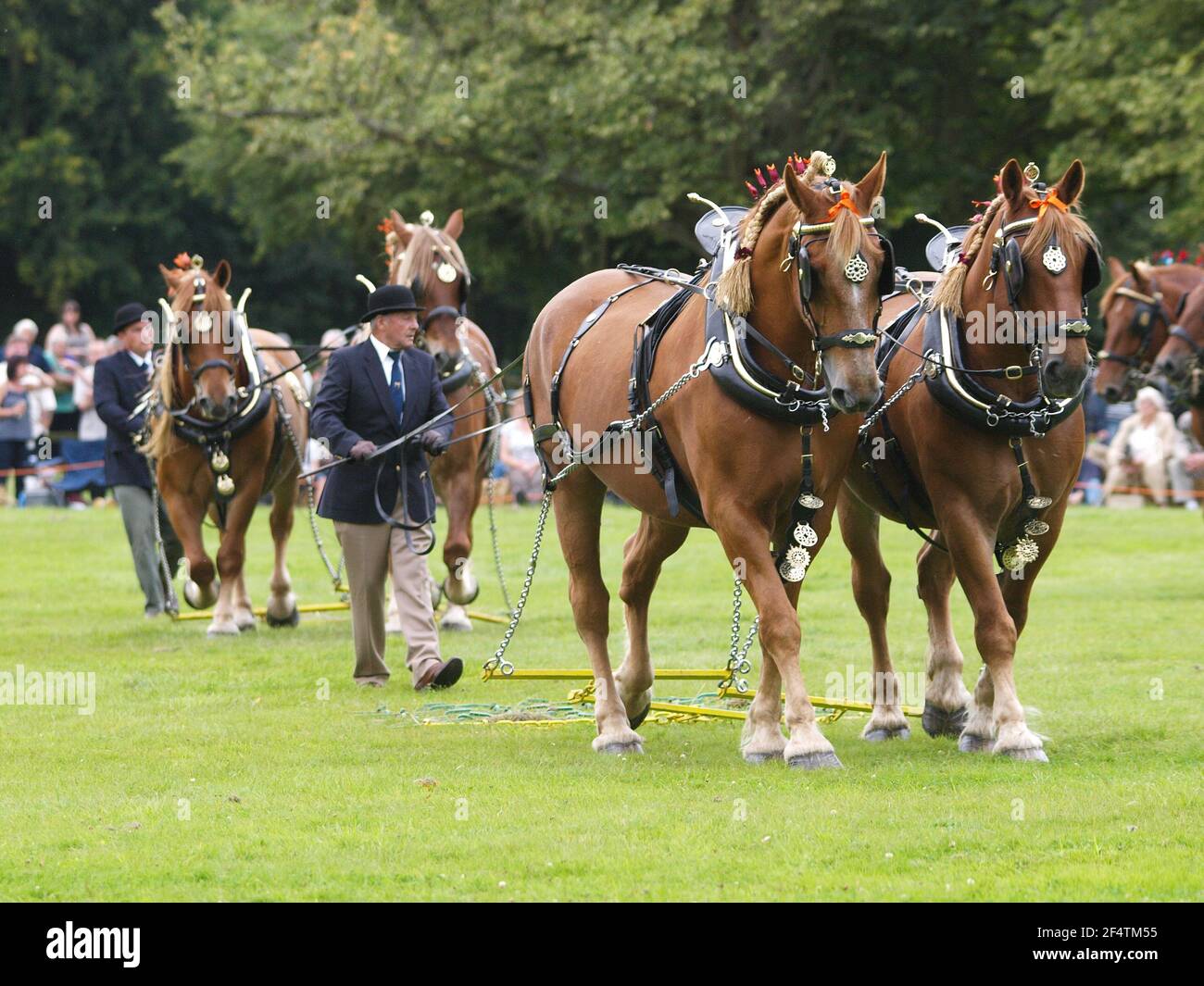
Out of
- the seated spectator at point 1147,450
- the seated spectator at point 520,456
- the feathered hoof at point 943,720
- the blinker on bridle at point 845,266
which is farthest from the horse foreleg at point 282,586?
the seated spectator at point 1147,450

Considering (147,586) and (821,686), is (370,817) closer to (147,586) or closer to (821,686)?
(821,686)

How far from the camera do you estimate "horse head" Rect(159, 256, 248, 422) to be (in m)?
13.8

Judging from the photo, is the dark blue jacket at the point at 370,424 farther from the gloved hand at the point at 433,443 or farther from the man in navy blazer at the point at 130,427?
the man in navy blazer at the point at 130,427

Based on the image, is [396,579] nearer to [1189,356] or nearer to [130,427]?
[130,427]

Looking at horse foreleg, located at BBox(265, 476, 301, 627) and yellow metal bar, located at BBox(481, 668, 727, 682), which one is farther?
horse foreleg, located at BBox(265, 476, 301, 627)

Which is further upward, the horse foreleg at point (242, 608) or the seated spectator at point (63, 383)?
the seated spectator at point (63, 383)

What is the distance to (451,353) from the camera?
46.4 feet

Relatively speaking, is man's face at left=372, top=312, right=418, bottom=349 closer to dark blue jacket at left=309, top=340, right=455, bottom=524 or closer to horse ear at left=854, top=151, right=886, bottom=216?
dark blue jacket at left=309, top=340, right=455, bottom=524

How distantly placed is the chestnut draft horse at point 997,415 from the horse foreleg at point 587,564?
139 cm

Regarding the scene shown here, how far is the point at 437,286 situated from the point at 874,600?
17.2ft

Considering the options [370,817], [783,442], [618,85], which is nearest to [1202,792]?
[783,442]

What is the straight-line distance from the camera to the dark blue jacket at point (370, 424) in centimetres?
1200

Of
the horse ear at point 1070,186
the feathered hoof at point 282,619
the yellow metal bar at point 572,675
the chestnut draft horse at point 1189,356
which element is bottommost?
the feathered hoof at point 282,619

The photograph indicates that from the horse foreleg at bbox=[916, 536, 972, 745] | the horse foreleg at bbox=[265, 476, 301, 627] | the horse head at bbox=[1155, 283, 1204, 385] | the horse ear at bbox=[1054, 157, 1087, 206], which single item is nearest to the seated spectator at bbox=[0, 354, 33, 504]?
the horse foreleg at bbox=[265, 476, 301, 627]
